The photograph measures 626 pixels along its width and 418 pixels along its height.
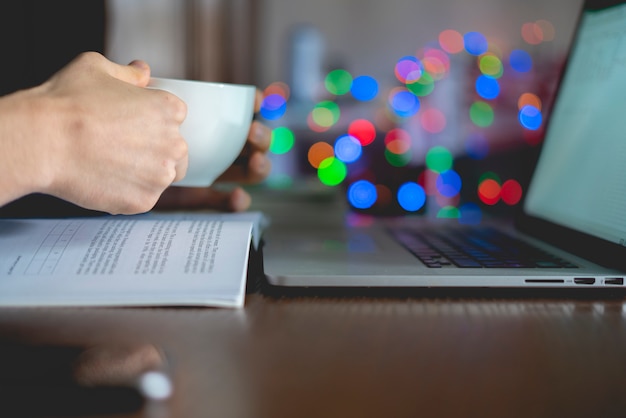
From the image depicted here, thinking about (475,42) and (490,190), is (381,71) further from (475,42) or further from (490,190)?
(490,190)

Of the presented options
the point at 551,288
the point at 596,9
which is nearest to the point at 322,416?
the point at 551,288

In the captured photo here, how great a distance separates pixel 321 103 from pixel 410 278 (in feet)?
8.81

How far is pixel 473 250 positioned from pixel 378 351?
298mm

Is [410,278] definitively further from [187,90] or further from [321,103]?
[321,103]

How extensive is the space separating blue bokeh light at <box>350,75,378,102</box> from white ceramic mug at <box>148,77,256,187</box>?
2.89 m

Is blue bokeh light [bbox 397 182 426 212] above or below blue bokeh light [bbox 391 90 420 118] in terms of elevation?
below

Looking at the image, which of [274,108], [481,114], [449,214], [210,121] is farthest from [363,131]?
[210,121]

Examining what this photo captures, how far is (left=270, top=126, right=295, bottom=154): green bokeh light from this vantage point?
10.6ft

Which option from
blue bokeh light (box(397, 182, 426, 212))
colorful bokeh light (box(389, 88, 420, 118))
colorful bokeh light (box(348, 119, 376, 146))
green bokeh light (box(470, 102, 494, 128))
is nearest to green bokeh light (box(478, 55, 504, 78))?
green bokeh light (box(470, 102, 494, 128))

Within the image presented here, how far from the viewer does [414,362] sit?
35cm

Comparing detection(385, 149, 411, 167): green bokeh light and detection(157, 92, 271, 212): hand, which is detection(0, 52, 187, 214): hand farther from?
detection(385, 149, 411, 167): green bokeh light

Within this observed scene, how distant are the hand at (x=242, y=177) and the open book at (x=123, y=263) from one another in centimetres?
26

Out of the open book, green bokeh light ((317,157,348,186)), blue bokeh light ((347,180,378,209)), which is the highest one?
the open book

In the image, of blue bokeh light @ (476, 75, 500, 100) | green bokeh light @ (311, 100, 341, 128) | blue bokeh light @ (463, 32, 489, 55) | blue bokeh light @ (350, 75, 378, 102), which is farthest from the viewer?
blue bokeh light @ (350, 75, 378, 102)
